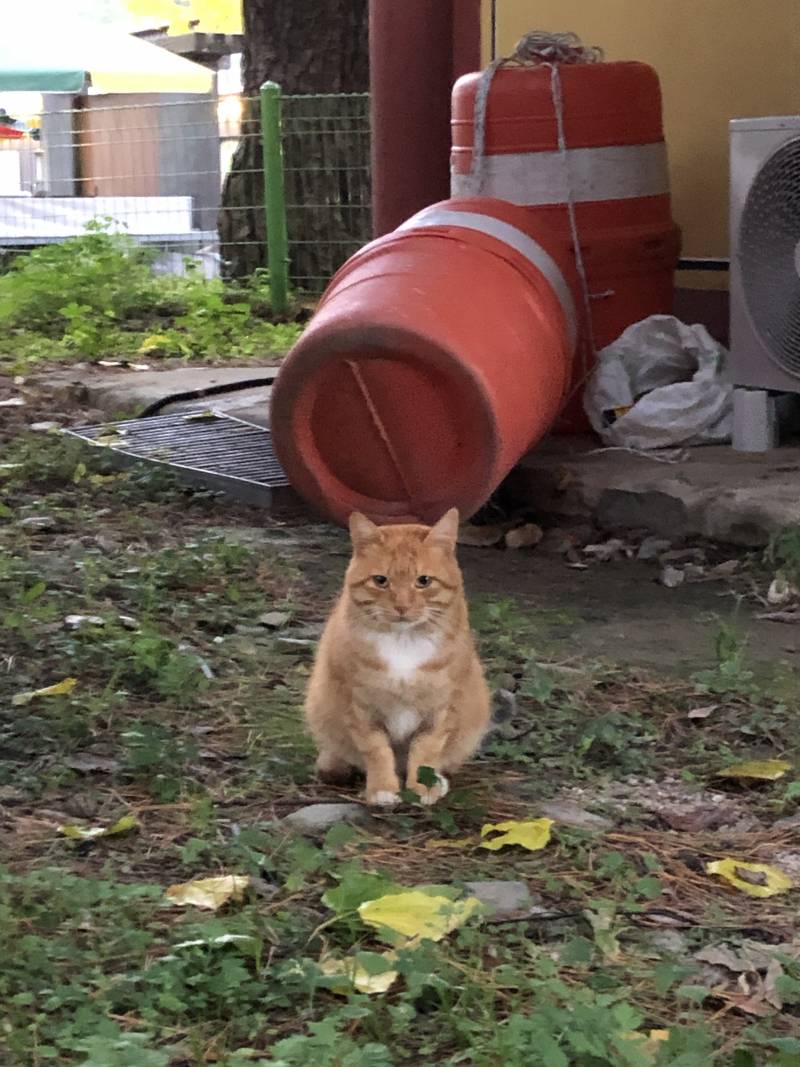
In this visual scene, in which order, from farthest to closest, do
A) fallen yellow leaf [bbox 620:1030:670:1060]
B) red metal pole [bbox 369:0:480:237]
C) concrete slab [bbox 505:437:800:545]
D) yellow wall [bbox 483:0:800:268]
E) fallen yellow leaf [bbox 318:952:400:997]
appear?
red metal pole [bbox 369:0:480:237]
yellow wall [bbox 483:0:800:268]
concrete slab [bbox 505:437:800:545]
fallen yellow leaf [bbox 318:952:400:997]
fallen yellow leaf [bbox 620:1030:670:1060]

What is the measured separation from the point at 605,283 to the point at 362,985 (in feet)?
13.1

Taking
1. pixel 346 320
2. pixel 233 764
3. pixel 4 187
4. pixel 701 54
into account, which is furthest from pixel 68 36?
pixel 233 764

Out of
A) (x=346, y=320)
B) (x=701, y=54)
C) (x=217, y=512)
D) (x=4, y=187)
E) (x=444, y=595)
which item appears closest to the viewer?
(x=444, y=595)

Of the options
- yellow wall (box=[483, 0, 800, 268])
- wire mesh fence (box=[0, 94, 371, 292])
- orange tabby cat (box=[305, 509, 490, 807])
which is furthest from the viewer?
wire mesh fence (box=[0, 94, 371, 292])

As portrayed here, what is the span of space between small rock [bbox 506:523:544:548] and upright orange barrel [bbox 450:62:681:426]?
833 millimetres

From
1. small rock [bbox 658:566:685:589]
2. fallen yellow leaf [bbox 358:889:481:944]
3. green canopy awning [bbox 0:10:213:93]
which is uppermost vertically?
green canopy awning [bbox 0:10:213:93]

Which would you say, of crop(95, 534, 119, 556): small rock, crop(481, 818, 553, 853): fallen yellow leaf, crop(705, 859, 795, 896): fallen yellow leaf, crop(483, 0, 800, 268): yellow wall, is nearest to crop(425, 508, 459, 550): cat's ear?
crop(481, 818, 553, 853): fallen yellow leaf

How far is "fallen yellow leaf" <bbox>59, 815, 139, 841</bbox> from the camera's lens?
108 inches

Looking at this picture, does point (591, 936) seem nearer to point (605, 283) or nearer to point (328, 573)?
point (328, 573)

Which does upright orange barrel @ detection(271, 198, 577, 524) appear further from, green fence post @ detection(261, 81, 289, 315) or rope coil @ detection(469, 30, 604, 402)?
green fence post @ detection(261, 81, 289, 315)

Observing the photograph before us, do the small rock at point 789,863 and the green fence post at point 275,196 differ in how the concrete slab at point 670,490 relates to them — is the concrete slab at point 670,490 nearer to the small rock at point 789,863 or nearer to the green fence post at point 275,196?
the small rock at point 789,863

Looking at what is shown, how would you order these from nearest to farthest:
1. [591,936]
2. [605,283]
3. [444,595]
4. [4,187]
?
[591,936], [444,595], [605,283], [4,187]

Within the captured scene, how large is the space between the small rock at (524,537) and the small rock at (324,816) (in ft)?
7.32

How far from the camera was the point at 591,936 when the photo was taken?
242cm
